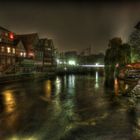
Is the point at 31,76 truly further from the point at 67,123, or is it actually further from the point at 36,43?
the point at 67,123

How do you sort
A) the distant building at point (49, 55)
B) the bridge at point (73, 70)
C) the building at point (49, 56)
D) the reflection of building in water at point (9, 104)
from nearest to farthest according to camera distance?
the reflection of building in water at point (9, 104) → the building at point (49, 56) → the distant building at point (49, 55) → the bridge at point (73, 70)

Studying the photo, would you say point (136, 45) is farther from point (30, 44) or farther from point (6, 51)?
point (30, 44)

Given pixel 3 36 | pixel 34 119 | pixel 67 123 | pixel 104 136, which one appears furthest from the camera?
pixel 3 36

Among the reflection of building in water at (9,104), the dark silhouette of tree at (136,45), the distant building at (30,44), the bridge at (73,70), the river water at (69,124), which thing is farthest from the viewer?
the bridge at (73,70)

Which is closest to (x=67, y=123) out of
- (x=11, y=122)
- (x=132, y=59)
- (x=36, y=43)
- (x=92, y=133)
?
(x=92, y=133)

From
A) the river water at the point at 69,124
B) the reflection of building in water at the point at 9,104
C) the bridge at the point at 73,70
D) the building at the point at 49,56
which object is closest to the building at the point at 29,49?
the building at the point at 49,56

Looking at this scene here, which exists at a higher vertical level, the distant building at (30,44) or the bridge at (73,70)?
the distant building at (30,44)

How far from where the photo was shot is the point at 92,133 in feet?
21.9

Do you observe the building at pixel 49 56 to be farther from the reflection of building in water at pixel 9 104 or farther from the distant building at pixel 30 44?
the reflection of building in water at pixel 9 104

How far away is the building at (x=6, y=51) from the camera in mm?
35469

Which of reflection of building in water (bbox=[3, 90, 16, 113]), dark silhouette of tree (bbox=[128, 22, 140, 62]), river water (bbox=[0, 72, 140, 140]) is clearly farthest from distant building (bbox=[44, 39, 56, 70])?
river water (bbox=[0, 72, 140, 140])

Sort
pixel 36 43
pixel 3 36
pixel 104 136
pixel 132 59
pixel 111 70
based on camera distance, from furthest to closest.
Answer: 1. pixel 36 43
2. pixel 3 36
3. pixel 111 70
4. pixel 132 59
5. pixel 104 136

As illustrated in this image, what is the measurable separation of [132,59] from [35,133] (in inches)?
1033

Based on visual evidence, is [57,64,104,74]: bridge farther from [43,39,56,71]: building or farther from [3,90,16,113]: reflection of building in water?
[3,90,16,113]: reflection of building in water
